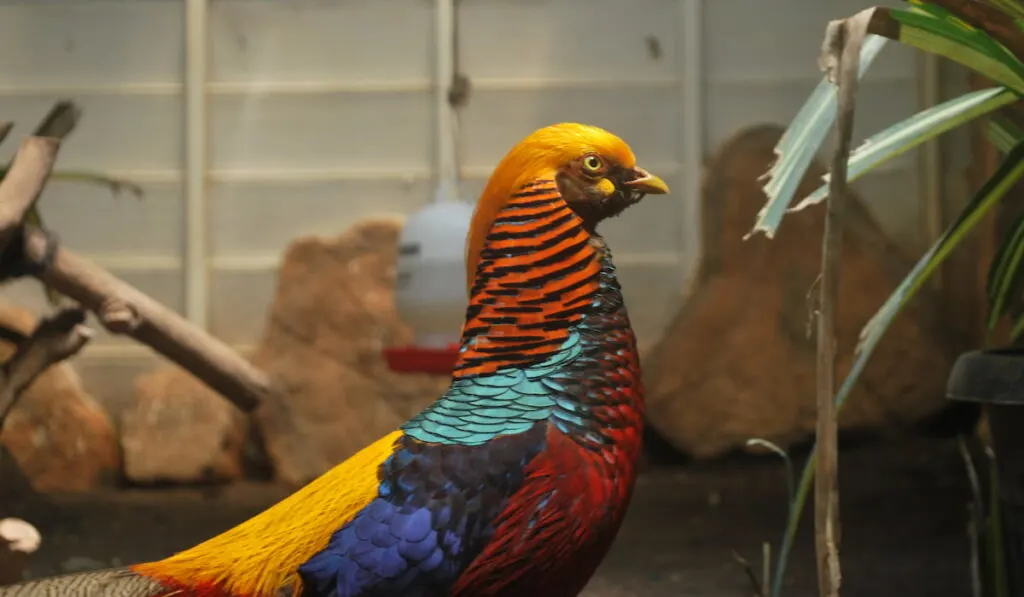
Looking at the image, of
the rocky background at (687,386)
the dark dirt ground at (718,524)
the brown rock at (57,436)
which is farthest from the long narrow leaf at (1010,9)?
the brown rock at (57,436)

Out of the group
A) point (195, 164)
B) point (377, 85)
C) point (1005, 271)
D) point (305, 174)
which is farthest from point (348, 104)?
point (1005, 271)

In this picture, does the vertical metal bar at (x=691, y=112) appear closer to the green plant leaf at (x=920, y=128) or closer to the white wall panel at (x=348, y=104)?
the white wall panel at (x=348, y=104)

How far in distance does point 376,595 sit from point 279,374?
2349mm

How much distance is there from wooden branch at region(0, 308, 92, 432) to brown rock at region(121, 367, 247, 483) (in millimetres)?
1067

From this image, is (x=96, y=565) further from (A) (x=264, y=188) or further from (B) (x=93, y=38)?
(B) (x=93, y=38)

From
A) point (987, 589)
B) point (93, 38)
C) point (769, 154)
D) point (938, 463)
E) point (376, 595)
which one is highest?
point (93, 38)

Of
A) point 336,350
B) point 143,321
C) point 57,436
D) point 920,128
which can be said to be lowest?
point 57,436

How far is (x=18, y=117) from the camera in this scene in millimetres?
2951

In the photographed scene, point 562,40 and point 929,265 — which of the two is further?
point 562,40

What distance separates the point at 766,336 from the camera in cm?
288

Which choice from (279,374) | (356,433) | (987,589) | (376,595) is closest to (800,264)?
(356,433)

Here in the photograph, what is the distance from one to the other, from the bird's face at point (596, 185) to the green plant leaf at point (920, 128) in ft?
1.13

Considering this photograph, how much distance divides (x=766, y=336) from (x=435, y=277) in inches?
62.9

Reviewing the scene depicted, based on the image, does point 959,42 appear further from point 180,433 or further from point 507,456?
point 180,433
